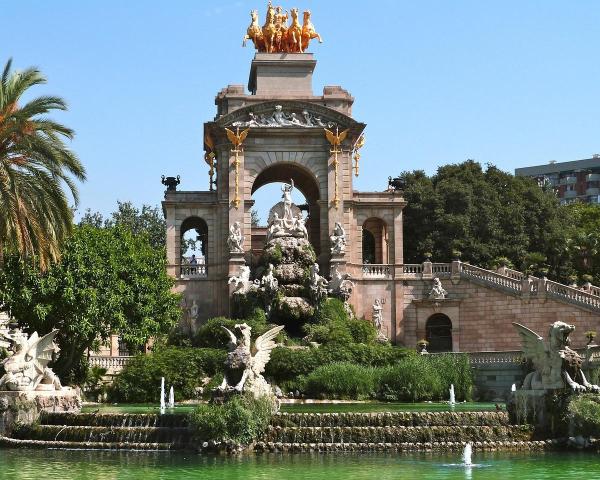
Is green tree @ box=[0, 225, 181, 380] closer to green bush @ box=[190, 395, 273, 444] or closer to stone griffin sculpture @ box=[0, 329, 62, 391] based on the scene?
stone griffin sculpture @ box=[0, 329, 62, 391]

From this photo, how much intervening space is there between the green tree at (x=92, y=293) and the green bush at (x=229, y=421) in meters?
15.6

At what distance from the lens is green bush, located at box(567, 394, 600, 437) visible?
3105 centimetres

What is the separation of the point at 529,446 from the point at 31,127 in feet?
60.6

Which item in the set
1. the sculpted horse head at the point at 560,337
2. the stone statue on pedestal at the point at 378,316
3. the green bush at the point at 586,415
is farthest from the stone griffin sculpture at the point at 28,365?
the stone statue on pedestal at the point at 378,316

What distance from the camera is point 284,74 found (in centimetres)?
6362

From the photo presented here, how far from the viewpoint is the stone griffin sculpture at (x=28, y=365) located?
34.7m

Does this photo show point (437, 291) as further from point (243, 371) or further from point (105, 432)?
point (105, 432)

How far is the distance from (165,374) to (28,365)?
14.1 metres

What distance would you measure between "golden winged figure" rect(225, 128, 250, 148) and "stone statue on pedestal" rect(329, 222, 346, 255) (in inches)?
274

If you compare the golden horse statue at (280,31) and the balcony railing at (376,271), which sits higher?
the golden horse statue at (280,31)

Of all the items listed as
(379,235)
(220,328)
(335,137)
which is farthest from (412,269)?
(220,328)

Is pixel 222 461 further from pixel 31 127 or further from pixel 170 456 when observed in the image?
pixel 31 127

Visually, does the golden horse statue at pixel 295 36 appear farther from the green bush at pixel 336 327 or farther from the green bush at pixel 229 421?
the green bush at pixel 229 421

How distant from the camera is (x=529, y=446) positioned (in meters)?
31.4
